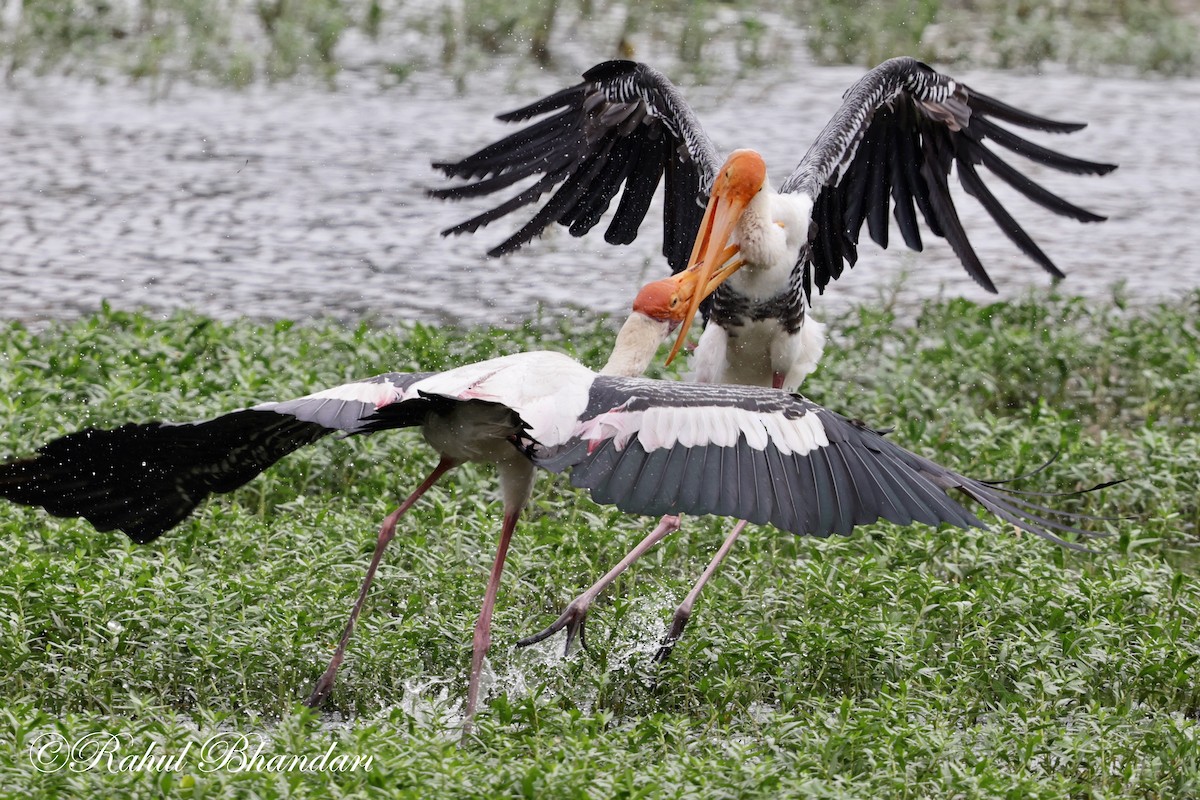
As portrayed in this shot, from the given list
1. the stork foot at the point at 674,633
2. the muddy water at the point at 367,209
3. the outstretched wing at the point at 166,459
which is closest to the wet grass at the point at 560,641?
the stork foot at the point at 674,633

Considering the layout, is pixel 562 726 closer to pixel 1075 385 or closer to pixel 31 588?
pixel 31 588

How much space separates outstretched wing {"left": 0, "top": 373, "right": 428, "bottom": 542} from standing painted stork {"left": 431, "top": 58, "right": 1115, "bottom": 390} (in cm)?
158

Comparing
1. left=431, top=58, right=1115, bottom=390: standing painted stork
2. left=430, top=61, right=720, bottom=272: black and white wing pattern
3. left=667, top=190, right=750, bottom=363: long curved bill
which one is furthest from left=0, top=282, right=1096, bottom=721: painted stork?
left=430, top=61, right=720, bottom=272: black and white wing pattern

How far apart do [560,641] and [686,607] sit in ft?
1.22

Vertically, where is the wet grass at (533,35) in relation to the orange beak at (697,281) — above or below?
above

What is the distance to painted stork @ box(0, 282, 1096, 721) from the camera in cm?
365

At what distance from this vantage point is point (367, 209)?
9.43 meters

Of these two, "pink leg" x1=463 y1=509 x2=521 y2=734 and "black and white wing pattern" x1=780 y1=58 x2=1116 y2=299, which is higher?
"black and white wing pattern" x1=780 y1=58 x2=1116 y2=299

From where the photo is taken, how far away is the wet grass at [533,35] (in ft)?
39.0

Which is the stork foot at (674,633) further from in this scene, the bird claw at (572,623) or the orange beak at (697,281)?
the orange beak at (697,281)

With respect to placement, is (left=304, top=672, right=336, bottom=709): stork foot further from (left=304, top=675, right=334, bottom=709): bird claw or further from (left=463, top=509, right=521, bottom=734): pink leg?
(left=463, top=509, right=521, bottom=734): pink leg

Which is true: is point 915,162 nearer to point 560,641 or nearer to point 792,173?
point 792,173

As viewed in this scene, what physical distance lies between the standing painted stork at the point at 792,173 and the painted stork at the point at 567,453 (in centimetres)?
106

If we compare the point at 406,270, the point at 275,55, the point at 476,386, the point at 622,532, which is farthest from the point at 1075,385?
the point at 275,55
